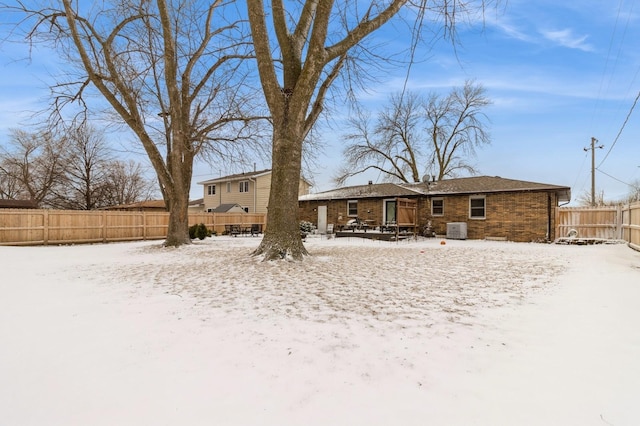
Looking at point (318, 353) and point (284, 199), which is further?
point (284, 199)

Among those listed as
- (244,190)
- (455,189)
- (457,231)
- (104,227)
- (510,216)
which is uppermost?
(244,190)

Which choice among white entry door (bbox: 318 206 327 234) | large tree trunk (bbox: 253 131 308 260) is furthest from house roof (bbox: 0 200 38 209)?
large tree trunk (bbox: 253 131 308 260)

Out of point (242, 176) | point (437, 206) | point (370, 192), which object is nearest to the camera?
point (437, 206)

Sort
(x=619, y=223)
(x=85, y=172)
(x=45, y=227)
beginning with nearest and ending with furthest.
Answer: (x=45, y=227), (x=619, y=223), (x=85, y=172)

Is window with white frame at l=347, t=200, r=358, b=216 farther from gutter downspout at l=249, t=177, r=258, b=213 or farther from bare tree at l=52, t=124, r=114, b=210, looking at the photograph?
bare tree at l=52, t=124, r=114, b=210

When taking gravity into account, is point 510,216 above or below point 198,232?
above

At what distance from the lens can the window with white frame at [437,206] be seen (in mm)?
19742

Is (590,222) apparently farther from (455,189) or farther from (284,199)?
(284,199)

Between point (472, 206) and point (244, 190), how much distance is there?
19637 mm

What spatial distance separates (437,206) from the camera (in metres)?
20.0

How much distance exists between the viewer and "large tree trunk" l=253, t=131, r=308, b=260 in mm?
8516

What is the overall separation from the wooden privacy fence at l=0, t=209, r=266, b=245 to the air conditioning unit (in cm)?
1589

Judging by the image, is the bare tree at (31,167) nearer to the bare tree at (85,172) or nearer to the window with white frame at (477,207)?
the bare tree at (85,172)

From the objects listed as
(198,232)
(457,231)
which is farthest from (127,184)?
(457,231)
